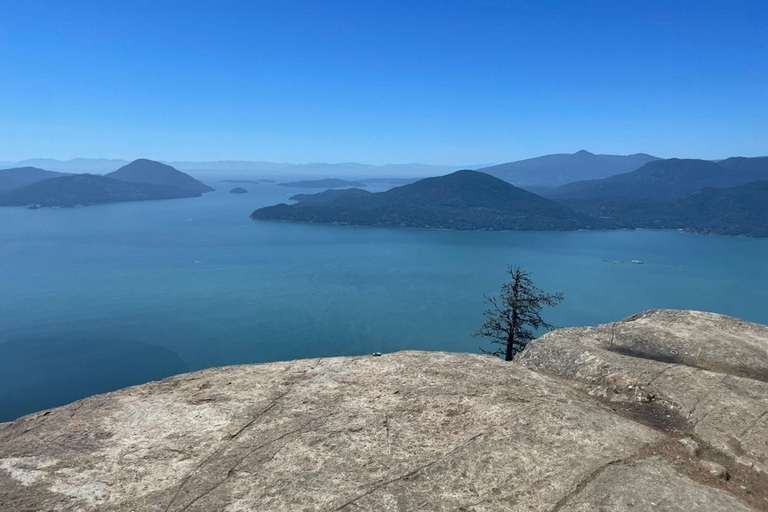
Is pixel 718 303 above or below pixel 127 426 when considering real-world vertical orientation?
below

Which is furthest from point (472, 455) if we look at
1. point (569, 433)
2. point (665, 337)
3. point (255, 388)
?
point (665, 337)

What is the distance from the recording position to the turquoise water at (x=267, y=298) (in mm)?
80938

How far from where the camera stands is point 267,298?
118500 mm

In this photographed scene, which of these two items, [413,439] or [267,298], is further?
[267,298]

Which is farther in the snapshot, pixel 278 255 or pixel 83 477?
pixel 278 255

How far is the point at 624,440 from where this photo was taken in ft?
39.6

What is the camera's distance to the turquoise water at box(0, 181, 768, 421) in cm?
8094

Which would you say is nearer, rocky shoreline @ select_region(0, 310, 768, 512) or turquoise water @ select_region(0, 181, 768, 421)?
rocky shoreline @ select_region(0, 310, 768, 512)

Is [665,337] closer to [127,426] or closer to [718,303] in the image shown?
[127,426]

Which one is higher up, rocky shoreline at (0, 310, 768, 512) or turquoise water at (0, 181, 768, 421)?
rocky shoreline at (0, 310, 768, 512)

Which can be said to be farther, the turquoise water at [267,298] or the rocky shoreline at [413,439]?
the turquoise water at [267,298]

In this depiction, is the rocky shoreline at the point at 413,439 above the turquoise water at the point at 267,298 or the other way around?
above

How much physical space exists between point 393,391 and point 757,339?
17560 millimetres

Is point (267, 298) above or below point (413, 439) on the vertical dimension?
below
